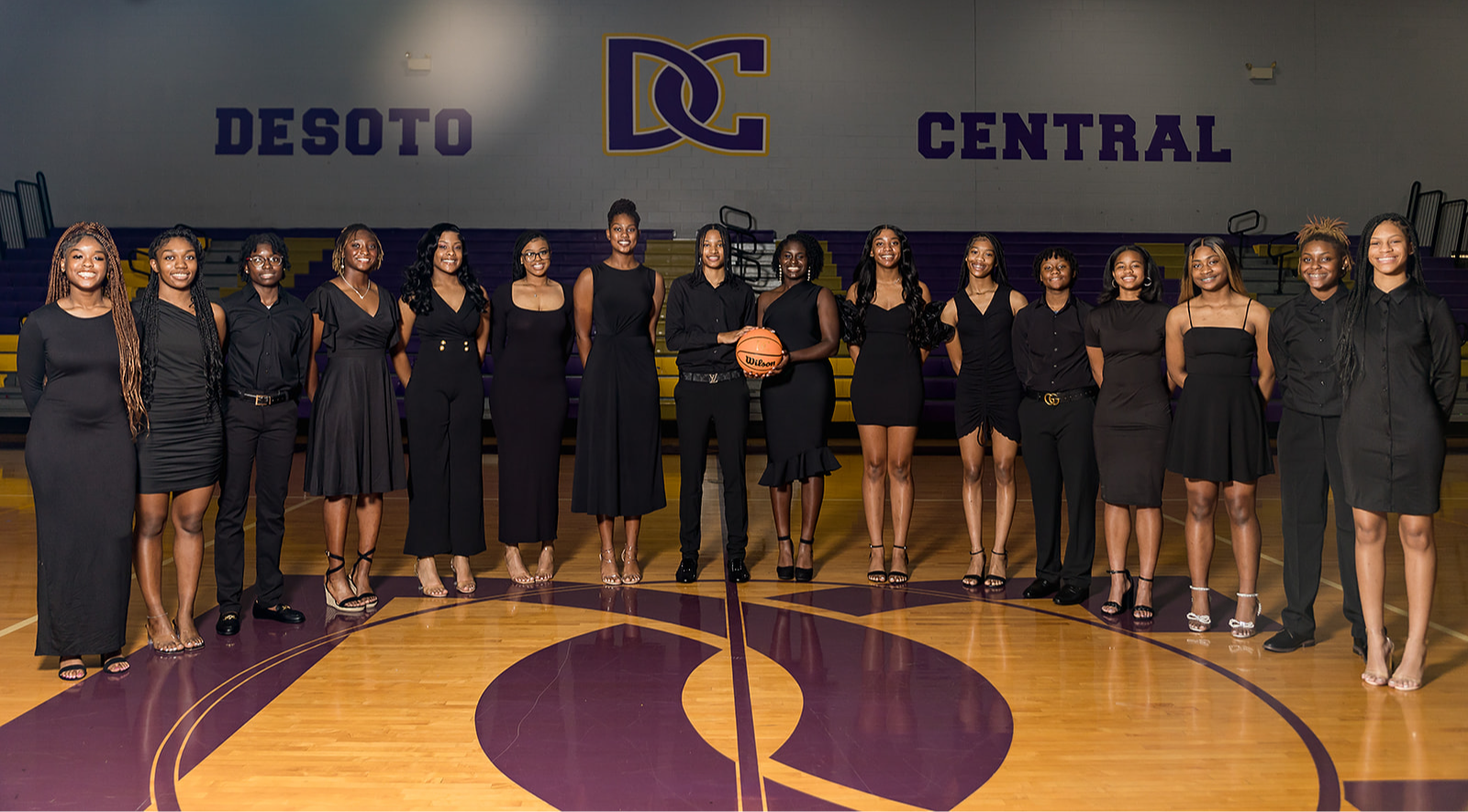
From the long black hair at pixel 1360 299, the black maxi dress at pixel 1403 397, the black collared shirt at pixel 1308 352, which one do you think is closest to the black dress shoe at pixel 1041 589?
the black collared shirt at pixel 1308 352

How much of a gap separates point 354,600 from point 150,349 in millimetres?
1250

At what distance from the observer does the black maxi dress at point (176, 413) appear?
3.24 meters

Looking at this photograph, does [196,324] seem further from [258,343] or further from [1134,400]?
[1134,400]

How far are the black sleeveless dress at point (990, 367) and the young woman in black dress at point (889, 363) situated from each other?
18cm

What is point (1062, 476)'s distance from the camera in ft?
13.4

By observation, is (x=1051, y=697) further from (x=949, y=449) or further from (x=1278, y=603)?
(x=949, y=449)

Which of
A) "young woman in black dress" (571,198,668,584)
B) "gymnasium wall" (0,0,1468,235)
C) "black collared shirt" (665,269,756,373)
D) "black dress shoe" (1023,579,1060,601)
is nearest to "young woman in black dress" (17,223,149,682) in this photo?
"young woman in black dress" (571,198,668,584)

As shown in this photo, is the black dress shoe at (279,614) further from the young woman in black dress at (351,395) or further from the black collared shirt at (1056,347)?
the black collared shirt at (1056,347)

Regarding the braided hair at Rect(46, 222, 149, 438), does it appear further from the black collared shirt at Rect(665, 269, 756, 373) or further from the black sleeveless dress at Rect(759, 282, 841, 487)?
the black sleeveless dress at Rect(759, 282, 841, 487)

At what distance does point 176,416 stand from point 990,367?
307 cm

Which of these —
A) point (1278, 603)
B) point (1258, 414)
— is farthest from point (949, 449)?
point (1258, 414)

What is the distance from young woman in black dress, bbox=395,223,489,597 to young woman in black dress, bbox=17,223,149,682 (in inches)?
41.2

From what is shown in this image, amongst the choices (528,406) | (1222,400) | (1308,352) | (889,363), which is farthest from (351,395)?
(1308,352)

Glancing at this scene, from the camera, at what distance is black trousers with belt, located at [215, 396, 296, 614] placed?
3580 millimetres
